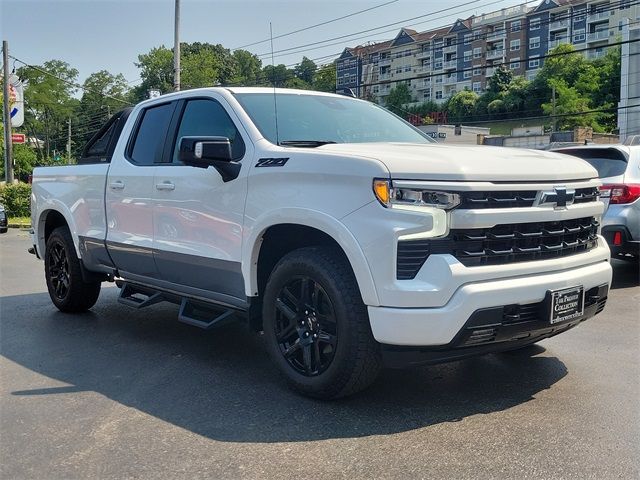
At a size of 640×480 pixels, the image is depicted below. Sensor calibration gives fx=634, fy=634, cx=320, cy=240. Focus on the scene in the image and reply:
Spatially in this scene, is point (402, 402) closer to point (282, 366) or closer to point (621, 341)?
point (282, 366)

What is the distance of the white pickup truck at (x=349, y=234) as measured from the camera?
3355 mm

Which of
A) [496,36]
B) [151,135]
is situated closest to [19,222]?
[151,135]

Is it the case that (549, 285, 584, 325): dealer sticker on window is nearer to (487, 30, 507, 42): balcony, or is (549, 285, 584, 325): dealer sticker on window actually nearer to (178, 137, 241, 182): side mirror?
(178, 137, 241, 182): side mirror

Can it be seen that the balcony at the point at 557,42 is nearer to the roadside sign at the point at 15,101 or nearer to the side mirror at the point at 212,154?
the roadside sign at the point at 15,101

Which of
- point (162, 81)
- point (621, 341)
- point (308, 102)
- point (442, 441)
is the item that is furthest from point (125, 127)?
point (162, 81)

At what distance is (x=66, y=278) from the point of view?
667 cm

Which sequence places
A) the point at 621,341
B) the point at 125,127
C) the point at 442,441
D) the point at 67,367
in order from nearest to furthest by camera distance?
the point at 442,441
the point at 67,367
the point at 621,341
the point at 125,127

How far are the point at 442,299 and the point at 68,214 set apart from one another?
175 inches

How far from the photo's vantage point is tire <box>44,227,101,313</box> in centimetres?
646

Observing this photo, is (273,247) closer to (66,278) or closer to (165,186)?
(165,186)

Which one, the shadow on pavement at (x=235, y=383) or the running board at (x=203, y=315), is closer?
the shadow on pavement at (x=235, y=383)

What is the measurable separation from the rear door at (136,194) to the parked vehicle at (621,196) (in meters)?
5.27

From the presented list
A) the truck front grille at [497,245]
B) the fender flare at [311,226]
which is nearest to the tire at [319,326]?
the fender flare at [311,226]

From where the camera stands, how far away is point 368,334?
3531mm
